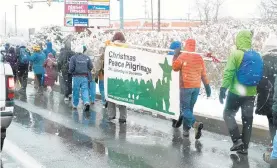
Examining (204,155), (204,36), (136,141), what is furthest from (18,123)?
(204,36)

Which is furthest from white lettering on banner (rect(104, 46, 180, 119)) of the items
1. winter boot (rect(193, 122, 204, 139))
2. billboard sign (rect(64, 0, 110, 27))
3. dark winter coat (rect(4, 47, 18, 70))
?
billboard sign (rect(64, 0, 110, 27))

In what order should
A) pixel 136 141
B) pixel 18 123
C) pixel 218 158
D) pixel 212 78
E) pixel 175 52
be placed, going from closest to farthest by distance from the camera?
pixel 218 158 < pixel 136 141 < pixel 175 52 < pixel 18 123 < pixel 212 78

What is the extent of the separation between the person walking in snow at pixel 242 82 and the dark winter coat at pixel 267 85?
79 millimetres

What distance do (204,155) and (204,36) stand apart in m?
8.01

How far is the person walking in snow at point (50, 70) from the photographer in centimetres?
1505

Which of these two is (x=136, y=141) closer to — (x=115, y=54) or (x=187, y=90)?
(x=187, y=90)

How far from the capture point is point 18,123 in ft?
30.4

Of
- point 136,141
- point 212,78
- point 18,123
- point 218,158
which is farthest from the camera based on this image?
point 212,78

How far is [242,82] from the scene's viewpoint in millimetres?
6637

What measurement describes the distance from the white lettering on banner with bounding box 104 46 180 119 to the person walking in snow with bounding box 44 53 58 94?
5.07m

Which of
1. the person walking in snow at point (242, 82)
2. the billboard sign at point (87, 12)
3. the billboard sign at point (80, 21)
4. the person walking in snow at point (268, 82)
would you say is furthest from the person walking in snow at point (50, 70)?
the person walking in snow at point (268, 82)

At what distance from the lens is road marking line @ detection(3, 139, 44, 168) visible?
20.0 feet

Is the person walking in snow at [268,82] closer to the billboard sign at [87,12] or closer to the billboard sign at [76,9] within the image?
the billboard sign at [87,12]

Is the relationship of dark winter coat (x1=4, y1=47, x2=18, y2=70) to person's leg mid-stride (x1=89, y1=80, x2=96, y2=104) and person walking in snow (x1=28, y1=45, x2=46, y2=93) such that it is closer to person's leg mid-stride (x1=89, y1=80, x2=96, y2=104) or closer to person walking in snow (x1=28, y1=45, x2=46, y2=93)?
person walking in snow (x1=28, y1=45, x2=46, y2=93)
